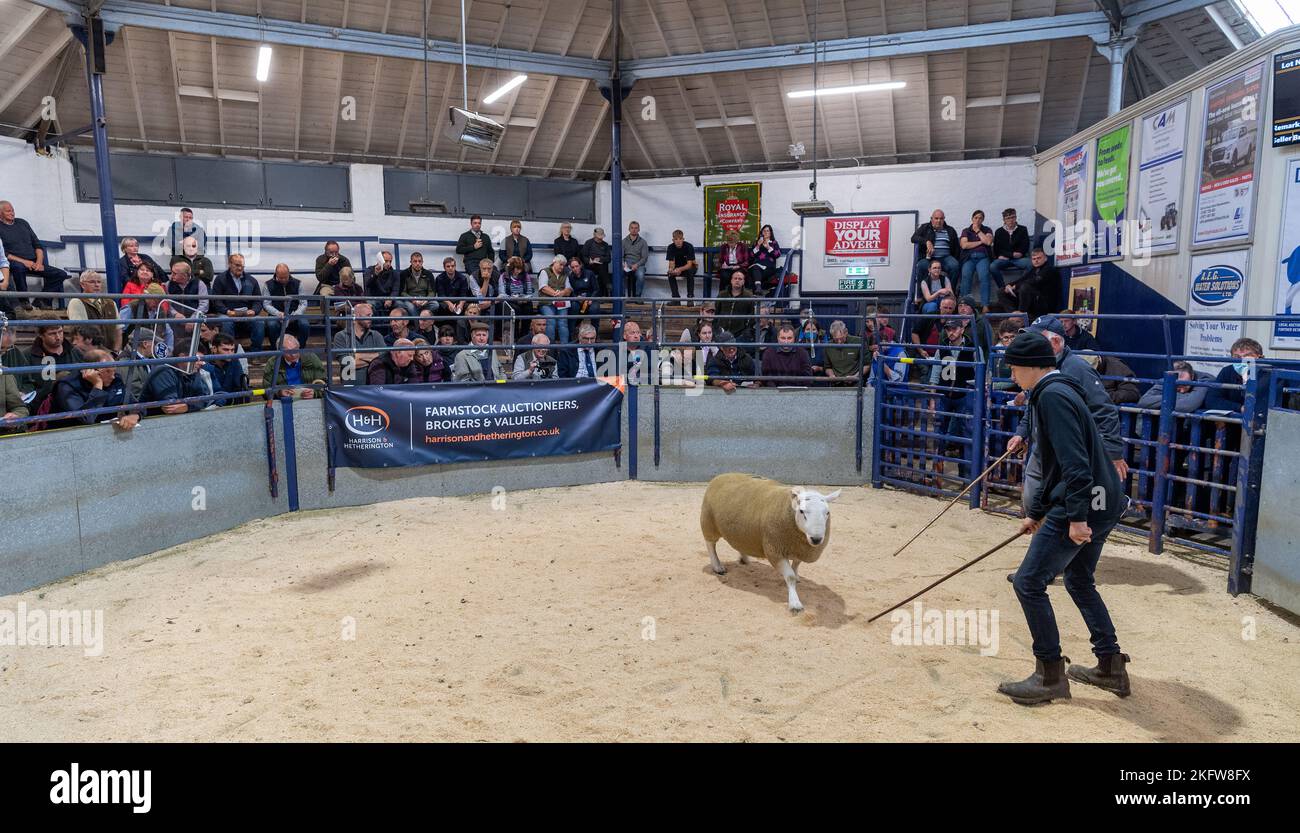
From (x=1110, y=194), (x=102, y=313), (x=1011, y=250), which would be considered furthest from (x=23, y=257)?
(x=1110, y=194)

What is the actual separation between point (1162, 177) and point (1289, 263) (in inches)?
119

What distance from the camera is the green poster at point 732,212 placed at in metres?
18.8

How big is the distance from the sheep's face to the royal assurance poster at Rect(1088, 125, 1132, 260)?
9151 millimetres

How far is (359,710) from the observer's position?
4.53m

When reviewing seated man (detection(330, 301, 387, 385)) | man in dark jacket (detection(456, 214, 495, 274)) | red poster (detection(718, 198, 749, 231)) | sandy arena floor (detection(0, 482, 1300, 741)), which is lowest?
sandy arena floor (detection(0, 482, 1300, 741))

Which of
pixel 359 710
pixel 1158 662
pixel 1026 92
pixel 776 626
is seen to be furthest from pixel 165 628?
pixel 1026 92

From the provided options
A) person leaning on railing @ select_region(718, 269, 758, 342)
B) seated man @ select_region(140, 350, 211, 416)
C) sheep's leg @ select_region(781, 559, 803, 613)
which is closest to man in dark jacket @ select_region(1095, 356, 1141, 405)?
sheep's leg @ select_region(781, 559, 803, 613)

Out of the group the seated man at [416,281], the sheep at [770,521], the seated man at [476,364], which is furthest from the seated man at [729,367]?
the seated man at [416,281]

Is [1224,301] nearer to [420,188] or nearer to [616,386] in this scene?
[616,386]

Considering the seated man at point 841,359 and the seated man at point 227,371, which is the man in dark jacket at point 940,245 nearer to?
the seated man at point 841,359

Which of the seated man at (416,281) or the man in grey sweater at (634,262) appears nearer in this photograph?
the seated man at (416,281)

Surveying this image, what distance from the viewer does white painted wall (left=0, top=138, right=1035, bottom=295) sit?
15.3 meters

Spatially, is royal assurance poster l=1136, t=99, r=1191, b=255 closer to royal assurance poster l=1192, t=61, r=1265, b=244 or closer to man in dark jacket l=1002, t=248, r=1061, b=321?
royal assurance poster l=1192, t=61, r=1265, b=244

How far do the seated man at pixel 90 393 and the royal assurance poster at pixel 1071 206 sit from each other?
45.3 feet
